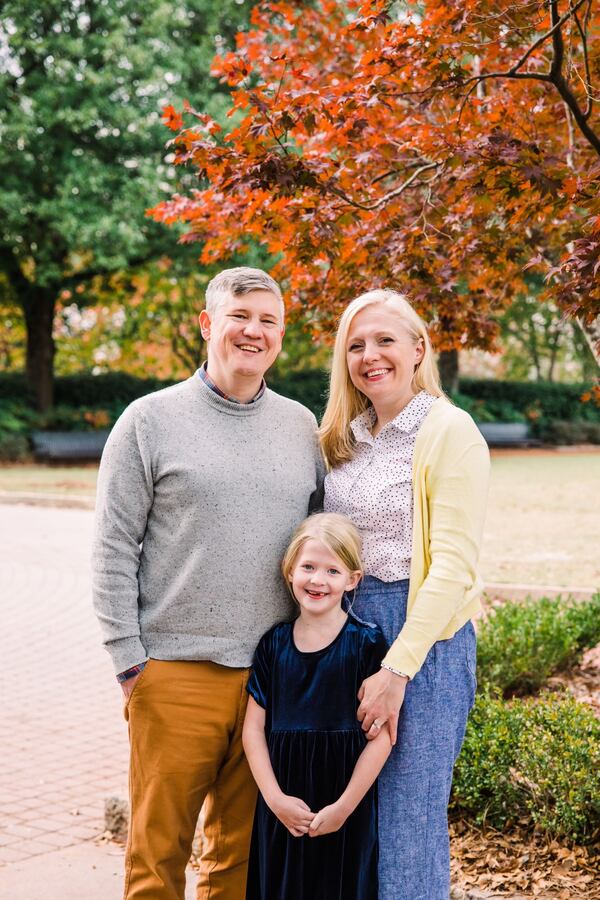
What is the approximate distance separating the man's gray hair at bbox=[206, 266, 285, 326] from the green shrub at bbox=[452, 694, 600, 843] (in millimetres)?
2029

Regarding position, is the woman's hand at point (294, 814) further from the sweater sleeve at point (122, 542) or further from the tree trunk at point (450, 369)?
the tree trunk at point (450, 369)

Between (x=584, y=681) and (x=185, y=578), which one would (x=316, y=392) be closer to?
(x=584, y=681)

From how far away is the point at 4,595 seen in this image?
9516 mm

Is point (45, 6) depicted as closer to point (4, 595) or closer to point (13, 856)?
point (4, 595)

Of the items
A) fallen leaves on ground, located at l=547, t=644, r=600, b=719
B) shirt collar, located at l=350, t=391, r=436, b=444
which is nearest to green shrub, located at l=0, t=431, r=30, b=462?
fallen leaves on ground, located at l=547, t=644, r=600, b=719

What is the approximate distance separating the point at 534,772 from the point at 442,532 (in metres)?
1.57

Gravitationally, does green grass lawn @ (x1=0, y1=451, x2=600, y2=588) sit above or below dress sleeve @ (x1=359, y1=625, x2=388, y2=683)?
below

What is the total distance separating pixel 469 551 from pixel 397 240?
218cm

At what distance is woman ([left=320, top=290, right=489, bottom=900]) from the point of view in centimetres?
259

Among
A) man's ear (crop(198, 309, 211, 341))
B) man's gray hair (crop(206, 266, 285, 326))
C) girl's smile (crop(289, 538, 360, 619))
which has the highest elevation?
man's gray hair (crop(206, 266, 285, 326))

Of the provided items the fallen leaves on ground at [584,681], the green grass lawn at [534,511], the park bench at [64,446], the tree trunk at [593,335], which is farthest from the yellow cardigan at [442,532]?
the park bench at [64,446]

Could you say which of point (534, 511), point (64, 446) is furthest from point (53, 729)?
point (64, 446)

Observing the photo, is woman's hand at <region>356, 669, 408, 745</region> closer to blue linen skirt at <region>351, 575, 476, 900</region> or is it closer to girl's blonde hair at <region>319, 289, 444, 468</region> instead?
blue linen skirt at <region>351, 575, 476, 900</region>

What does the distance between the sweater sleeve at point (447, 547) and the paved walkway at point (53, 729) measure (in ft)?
6.40
